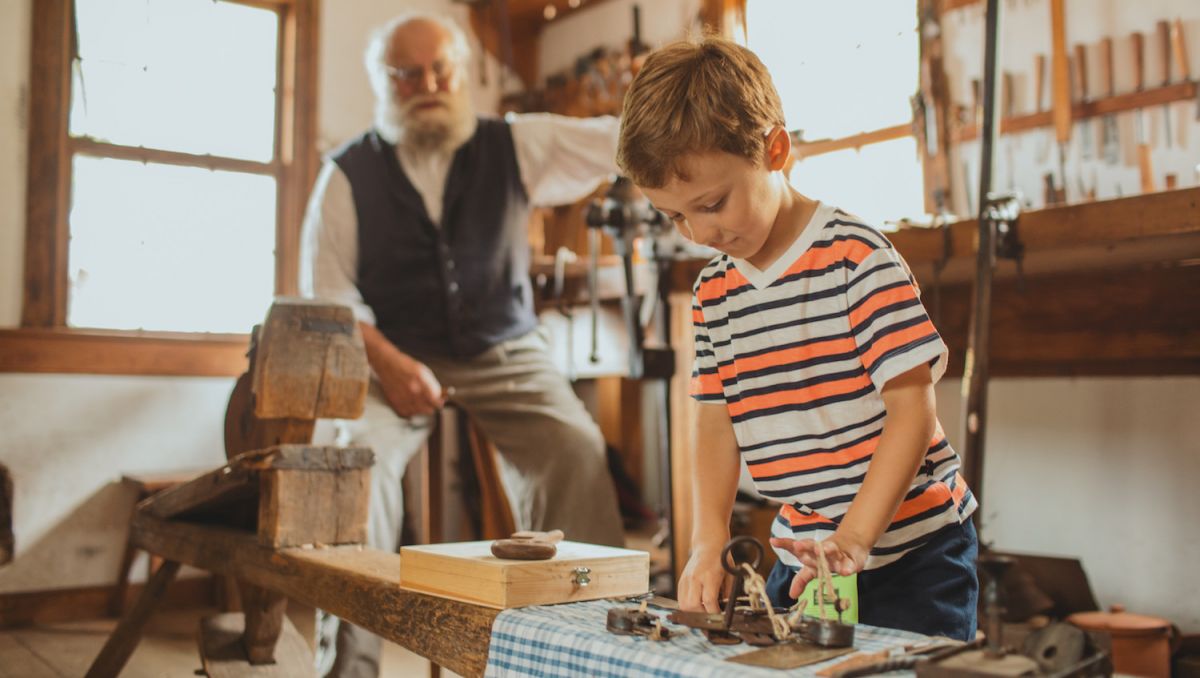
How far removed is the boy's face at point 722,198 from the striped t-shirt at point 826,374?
0.29ft

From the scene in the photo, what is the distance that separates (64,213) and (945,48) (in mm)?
3679

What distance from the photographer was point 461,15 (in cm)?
564

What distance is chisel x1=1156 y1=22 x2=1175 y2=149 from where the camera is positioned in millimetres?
3668

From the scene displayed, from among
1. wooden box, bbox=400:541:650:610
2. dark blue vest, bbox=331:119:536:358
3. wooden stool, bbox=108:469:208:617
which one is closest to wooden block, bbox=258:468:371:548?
wooden box, bbox=400:541:650:610

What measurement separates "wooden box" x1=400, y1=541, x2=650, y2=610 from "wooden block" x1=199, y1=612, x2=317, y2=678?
0.91 m

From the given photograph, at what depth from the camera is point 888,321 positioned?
4.11 ft

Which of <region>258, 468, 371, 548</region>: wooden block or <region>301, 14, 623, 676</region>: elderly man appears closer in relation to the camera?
<region>258, 468, 371, 548</region>: wooden block

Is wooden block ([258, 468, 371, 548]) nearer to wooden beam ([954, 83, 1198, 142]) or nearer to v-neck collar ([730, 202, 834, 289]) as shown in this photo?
v-neck collar ([730, 202, 834, 289])

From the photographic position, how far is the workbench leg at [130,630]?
2.38 meters

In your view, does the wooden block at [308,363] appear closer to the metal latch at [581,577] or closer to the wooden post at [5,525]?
the metal latch at [581,577]

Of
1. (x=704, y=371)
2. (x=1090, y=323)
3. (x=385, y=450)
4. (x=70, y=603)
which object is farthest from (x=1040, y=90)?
(x=70, y=603)

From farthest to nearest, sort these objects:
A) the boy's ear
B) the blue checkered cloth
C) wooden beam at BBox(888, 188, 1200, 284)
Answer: wooden beam at BBox(888, 188, 1200, 284) → the boy's ear → the blue checkered cloth

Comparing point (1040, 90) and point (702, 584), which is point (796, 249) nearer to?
point (702, 584)

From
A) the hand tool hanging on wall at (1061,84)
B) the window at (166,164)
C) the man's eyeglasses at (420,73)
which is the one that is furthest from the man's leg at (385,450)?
the hand tool hanging on wall at (1061,84)
